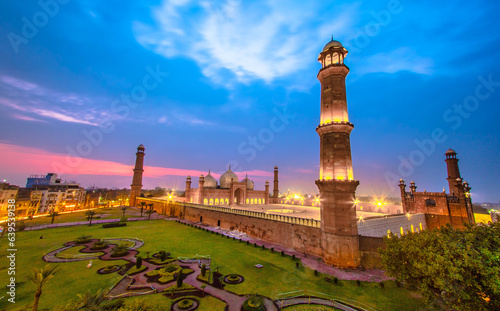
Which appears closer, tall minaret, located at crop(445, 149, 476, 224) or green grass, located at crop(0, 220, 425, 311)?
green grass, located at crop(0, 220, 425, 311)

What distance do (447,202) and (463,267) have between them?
41.9 m

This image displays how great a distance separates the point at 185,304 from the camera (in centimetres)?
1261

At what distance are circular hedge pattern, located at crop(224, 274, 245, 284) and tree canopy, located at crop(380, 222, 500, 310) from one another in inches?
482

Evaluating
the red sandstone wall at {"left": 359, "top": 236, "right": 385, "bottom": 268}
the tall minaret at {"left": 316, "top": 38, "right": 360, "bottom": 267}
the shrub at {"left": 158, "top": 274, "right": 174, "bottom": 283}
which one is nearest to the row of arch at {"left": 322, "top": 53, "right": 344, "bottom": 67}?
the tall minaret at {"left": 316, "top": 38, "right": 360, "bottom": 267}

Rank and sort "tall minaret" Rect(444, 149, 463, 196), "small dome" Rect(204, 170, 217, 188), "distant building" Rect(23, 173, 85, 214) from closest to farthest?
"tall minaret" Rect(444, 149, 463, 196) → "distant building" Rect(23, 173, 85, 214) → "small dome" Rect(204, 170, 217, 188)

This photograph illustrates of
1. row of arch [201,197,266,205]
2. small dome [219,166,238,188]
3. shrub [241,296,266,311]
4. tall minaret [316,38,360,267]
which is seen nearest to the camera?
shrub [241,296,266,311]

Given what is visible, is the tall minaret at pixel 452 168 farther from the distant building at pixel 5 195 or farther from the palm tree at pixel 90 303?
the distant building at pixel 5 195

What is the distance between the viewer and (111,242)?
25969mm

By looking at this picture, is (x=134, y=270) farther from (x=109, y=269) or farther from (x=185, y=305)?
(x=185, y=305)

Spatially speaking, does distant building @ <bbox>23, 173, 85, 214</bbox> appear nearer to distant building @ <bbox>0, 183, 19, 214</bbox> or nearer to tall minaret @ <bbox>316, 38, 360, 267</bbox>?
distant building @ <bbox>0, 183, 19, 214</bbox>

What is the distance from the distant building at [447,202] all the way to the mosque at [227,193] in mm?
33516

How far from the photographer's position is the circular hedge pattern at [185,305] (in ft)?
40.5

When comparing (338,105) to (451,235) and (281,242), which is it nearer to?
(451,235)

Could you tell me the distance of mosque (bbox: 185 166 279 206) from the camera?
51875 millimetres
